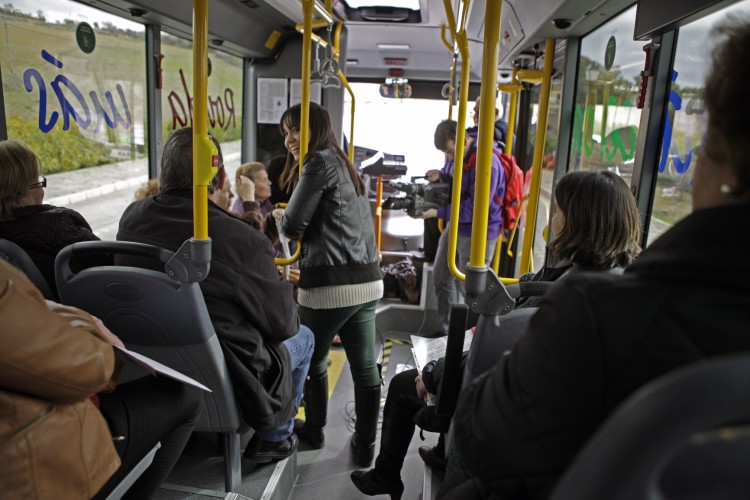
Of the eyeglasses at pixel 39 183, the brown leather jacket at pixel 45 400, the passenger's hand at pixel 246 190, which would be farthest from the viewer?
the passenger's hand at pixel 246 190

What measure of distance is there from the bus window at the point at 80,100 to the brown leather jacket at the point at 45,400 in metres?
1.85

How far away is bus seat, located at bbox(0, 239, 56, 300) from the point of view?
1.93 meters

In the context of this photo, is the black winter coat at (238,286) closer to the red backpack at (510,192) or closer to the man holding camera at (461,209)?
the man holding camera at (461,209)

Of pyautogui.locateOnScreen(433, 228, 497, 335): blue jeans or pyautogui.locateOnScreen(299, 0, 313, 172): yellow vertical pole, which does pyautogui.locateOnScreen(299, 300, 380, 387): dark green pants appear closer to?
pyautogui.locateOnScreen(299, 0, 313, 172): yellow vertical pole

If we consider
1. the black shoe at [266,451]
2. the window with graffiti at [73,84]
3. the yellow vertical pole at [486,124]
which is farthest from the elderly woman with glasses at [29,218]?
the yellow vertical pole at [486,124]

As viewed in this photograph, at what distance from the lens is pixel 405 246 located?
247 inches

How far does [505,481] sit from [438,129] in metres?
3.37

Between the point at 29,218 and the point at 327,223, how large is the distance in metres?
1.12

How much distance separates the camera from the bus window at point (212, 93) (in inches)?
153

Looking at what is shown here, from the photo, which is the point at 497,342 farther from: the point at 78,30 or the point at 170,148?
the point at 78,30

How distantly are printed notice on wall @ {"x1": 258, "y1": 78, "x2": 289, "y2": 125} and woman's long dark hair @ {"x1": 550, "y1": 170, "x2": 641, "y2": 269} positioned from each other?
12.9 ft

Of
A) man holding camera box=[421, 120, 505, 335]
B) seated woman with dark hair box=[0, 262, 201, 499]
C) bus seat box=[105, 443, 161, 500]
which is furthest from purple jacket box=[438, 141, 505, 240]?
seated woman with dark hair box=[0, 262, 201, 499]

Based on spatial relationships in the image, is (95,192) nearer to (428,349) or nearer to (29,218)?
(29,218)

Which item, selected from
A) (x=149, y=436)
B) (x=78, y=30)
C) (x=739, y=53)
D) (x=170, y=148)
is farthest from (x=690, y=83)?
(x=78, y=30)
